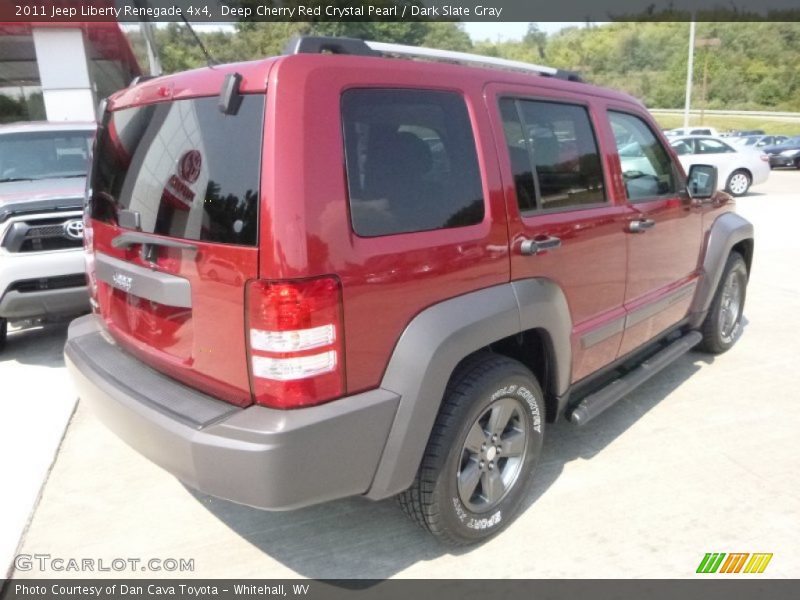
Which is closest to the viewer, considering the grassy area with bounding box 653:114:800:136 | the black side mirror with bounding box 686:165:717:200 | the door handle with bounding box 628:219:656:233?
the door handle with bounding box 628:219:656:233

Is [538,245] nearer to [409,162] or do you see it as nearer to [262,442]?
[409,162]

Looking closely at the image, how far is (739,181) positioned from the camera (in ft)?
51.2

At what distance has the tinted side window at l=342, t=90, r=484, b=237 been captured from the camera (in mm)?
2088

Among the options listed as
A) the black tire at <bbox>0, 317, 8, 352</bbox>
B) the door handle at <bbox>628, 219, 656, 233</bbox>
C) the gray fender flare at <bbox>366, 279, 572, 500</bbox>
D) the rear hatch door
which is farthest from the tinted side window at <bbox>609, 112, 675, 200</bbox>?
the black tire at <bbox>0, 317, 8, 352</bbox>

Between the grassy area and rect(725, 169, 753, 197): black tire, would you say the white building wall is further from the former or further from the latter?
the grassy area

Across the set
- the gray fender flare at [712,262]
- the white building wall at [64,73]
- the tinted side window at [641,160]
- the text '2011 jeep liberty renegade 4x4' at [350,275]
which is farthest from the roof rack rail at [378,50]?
the white building wall at [64,73]

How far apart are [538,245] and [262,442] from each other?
Result: 1407 mm

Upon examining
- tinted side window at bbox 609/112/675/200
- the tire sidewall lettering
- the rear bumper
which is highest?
tinted side window at bbox 609/112/675/200

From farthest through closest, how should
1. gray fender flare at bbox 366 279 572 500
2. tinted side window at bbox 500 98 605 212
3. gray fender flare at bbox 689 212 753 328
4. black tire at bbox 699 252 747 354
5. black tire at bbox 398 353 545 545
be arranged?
black tire at bbox 699 252 747 354, gray fender flare at bbox 689 212 753 328, tinted side window at bbox 500 98 605 212, black tire at bbox 398 353 545 545, gray fender flare at bbox 366 279 572 500

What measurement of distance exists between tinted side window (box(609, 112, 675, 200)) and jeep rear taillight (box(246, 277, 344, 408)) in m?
2.09

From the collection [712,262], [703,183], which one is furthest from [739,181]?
[703,183]

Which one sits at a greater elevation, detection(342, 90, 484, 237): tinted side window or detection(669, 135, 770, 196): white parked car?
detection(342, 90, 484, 237): tinted side window

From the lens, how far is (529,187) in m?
2.70

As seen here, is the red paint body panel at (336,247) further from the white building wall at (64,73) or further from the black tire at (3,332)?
the white building wall at (64,73)
